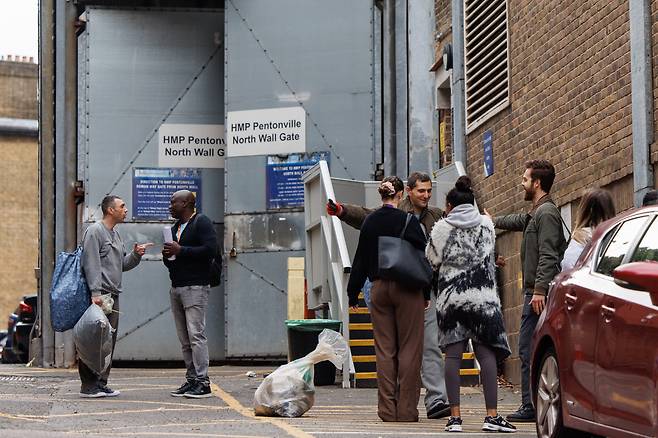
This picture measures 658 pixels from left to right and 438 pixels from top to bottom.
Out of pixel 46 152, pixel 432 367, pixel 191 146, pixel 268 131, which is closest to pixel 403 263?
pixel 432 367

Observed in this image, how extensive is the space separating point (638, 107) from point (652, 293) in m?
5.35

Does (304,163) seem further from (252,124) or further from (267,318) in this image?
(267,318)

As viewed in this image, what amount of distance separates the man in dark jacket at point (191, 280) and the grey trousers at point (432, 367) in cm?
221

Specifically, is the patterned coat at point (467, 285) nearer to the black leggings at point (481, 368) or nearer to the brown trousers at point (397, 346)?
the black leggings at point (481, 368)

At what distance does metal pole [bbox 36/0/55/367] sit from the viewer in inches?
800

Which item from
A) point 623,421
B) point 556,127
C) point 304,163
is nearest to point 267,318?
point 304,163

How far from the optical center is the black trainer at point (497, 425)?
9.88 m

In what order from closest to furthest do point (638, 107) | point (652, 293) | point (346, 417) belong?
point (652, 293) → point (346, 417) → point (638, 107)

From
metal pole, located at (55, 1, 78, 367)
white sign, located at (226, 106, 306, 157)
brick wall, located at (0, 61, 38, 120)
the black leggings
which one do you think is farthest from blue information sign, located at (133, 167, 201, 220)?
brick wall, located at (0, 61, 38, 120)

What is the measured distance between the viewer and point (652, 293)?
6910mm

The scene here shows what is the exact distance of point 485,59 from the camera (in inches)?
677

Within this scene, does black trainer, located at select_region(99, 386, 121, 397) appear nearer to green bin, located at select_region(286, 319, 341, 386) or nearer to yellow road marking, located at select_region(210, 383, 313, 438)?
yellow road marking, located at select_region(210, 383, 313, 438)

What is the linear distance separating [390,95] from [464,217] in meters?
9.44

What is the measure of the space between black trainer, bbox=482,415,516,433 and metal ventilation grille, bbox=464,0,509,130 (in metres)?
6.68
